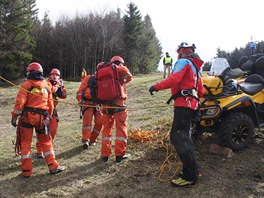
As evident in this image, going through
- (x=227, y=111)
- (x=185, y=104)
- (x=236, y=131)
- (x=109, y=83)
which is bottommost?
(x=236, y=131)

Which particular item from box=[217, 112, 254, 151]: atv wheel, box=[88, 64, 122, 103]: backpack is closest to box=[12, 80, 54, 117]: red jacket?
box=[88, 64, 122, 103]: backpack

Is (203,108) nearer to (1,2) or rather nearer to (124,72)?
(124,72)

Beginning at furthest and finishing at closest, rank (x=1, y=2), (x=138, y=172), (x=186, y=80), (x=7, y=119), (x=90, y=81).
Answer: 1. (x=1, y=2)
2. (x=7, y=119)
3. (x=90, y=81)
4. (x=138, y=172)
5. (x=186, y=80)

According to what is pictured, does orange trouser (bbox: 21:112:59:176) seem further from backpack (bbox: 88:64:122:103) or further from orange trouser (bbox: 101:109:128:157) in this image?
backpack (bbox: 88:64:122:103)

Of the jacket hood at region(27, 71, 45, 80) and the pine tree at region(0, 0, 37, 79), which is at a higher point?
the pine tree at region(0, 0, 37, 79)

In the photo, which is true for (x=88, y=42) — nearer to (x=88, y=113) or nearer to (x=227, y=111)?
(x=88, y=113)

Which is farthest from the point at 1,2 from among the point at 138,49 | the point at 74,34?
the point at 138,49

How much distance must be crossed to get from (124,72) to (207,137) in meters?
2.35

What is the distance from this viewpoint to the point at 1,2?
30734mm

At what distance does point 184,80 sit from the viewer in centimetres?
477

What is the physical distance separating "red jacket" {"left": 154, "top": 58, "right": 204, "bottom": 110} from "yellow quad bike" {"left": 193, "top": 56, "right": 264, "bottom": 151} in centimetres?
84

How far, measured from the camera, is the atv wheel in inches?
219

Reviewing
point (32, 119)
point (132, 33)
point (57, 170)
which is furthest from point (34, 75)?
point (132, 33)

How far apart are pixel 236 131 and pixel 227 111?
389 mm
